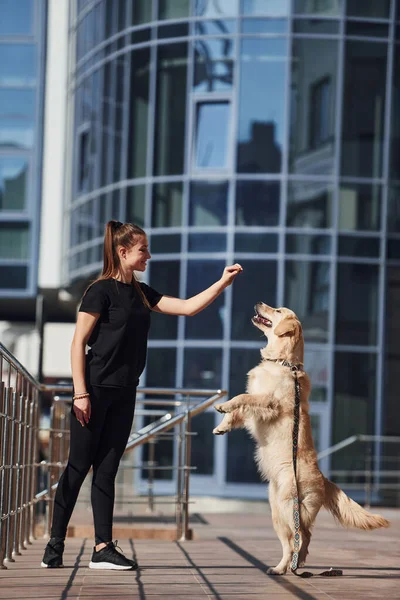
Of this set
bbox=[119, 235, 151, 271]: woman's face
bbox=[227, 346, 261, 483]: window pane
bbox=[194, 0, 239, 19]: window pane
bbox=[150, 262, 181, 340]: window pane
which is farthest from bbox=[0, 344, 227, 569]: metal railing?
bbox=[194, 0, 239, 19]: window pane

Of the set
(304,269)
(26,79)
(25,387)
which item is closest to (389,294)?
(304,269)

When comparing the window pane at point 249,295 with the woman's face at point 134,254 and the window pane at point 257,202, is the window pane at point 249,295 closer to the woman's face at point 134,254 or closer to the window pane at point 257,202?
the window pane at point 257,202

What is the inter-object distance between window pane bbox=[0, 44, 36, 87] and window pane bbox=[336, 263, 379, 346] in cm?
866

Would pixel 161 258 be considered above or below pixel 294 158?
below

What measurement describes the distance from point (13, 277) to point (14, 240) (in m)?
0.77

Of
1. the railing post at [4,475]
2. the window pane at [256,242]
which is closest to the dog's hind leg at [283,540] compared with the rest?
the railing post at [4,475]

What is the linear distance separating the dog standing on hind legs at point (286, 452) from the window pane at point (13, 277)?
1863cm

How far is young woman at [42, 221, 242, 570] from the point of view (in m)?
6.45

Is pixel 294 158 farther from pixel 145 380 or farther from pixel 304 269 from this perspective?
pixel 145 380

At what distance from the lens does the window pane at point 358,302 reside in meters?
20.5

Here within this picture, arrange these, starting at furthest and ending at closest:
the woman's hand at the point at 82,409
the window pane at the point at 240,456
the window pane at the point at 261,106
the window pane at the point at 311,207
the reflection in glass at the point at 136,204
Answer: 1. the reflection in glass at the point at 136,204
2. the window pane at the point at 261,106
3. the window pane at the point at 311,207
4. the window pane at the point at 240,456
5. the woman's hand at the point at 82,409

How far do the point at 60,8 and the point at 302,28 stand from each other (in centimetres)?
691

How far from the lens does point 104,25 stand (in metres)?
23.0

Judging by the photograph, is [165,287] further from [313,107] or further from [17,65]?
[17,65]
